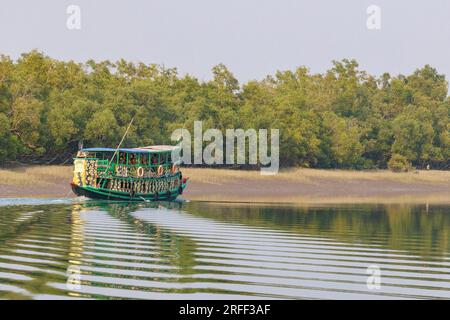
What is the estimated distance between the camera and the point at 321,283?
80.2 ft

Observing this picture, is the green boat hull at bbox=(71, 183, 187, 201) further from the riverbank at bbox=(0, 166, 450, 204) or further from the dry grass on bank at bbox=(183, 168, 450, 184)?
the dry grass on bank at bbox=(183, 168, 450, 184)

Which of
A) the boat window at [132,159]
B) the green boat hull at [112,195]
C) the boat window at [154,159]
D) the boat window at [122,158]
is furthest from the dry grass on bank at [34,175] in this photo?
the green boat hull at [112,195]

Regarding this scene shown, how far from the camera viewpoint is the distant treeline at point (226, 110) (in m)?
84.7

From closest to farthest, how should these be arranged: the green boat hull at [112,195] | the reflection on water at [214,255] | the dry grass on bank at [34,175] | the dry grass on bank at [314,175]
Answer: the reflection on water at [214,255]
the green boat hull at [112,195]
the dry grass on bank at [34,175]
the dry grass on bank at [314,175]

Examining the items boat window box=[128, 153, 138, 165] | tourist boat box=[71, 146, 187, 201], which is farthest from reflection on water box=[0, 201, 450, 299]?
boat window box=[128, 153, 138, 165]

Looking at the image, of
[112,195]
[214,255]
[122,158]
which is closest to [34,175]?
[122,158]

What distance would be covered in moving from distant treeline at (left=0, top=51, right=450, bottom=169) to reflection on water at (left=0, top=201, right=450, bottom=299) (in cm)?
3303

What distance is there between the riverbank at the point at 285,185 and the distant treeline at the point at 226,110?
437cm

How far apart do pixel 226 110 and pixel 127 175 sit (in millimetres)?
47957

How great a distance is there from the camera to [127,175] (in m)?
64.1

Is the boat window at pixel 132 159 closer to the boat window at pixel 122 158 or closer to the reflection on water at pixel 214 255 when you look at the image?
the boat window at pixel 122 158

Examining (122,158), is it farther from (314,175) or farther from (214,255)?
(314,175)

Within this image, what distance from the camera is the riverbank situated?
7231cm
